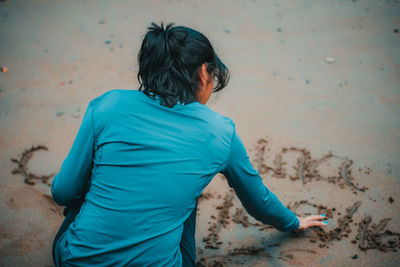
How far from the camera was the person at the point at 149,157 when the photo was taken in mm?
1066

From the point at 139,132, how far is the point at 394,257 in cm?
168

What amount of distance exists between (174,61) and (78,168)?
0.52 metres

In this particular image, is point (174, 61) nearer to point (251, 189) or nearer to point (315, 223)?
point (251, 189)

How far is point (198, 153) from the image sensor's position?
3.59 ft

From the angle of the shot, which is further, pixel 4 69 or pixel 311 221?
pixel 4 69

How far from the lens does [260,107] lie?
2984 millimetres

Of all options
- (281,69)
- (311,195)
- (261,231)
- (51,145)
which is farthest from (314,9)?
(51,145)

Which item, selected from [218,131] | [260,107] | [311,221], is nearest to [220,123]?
[218,131]

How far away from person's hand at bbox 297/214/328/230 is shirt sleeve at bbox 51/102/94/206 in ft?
4.11

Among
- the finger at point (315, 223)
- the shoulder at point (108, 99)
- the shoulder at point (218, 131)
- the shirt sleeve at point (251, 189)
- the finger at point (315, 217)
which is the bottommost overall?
the finger at point (315, 223)

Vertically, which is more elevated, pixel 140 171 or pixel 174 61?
pixel 174 61

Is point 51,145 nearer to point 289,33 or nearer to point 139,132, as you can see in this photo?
point 139,132

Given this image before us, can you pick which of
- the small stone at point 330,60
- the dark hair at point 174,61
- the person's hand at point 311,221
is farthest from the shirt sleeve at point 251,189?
the small stone at point 330,60

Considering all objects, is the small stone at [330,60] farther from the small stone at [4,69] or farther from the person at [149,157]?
the small stone at [4,69]
